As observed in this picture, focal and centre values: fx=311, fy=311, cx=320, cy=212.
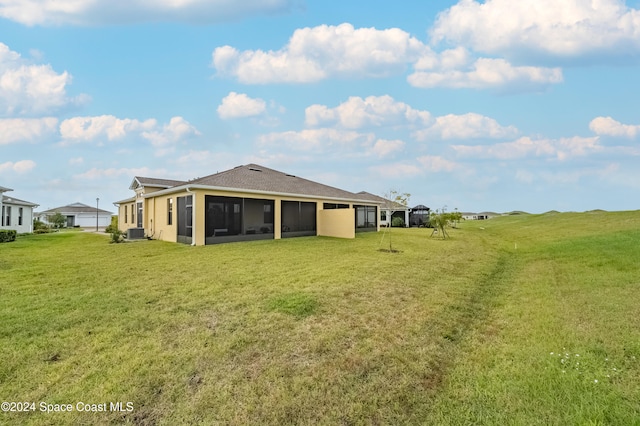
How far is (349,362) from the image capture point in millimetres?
4004

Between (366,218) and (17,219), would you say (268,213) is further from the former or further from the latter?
(17,219)

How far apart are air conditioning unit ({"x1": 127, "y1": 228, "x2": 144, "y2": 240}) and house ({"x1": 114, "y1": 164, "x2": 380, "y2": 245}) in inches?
2.0

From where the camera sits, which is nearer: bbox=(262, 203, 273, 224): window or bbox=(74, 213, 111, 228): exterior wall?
bbox=(262, 203, 273, 224): window

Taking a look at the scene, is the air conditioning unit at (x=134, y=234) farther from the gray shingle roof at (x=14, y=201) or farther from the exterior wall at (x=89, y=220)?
the exterior wall at (x=89, y=220)

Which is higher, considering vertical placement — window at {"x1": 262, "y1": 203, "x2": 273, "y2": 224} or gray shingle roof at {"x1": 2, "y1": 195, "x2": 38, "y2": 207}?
gray shingle roof at {"x1": 2, "y1": 195, "x2": 38, "y2": 207}

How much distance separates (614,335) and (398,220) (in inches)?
1122

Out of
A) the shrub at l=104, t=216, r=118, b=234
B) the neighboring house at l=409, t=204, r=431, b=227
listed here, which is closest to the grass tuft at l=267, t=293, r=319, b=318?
the shrub at l=104, t=216, r=118, b=234

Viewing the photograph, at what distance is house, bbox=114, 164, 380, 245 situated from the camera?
1473 centimetres

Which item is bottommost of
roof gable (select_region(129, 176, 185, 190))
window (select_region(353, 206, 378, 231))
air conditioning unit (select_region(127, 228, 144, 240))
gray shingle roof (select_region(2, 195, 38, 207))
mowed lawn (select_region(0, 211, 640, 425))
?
mowed lawn (select_region(0, 211, 640, 425))

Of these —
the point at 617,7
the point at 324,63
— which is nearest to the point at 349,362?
the point at 324,63

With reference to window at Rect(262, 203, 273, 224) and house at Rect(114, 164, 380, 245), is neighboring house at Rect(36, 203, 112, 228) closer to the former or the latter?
house at Rect(114, 164, 380, 245)

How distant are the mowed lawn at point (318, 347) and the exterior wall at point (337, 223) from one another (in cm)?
1038

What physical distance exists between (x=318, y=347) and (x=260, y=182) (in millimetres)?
14630

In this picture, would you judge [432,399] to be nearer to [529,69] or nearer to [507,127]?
[529,69]
